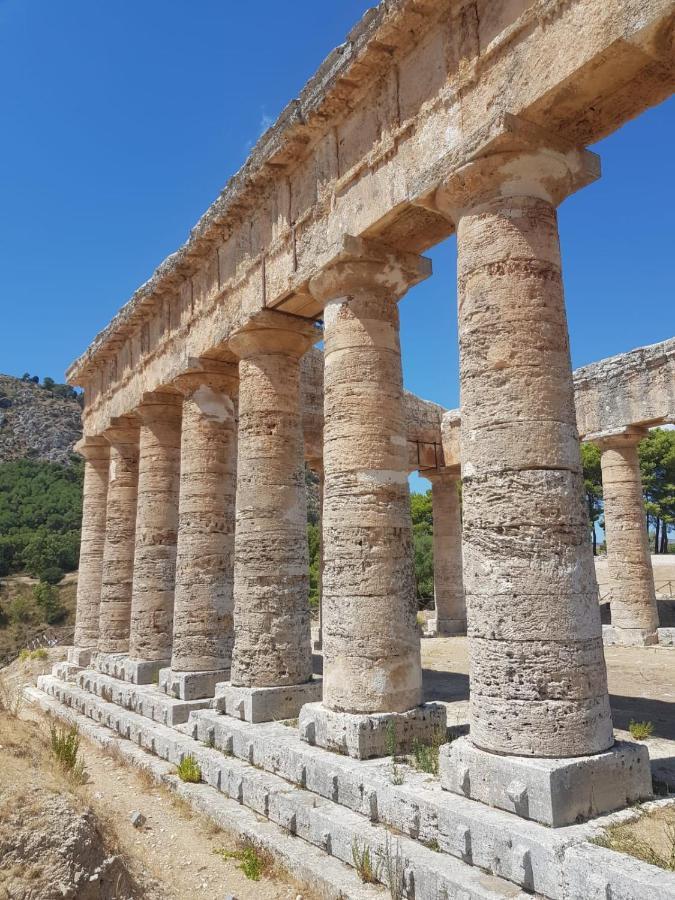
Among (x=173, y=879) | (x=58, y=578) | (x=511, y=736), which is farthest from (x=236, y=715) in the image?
(x=58, y=578)

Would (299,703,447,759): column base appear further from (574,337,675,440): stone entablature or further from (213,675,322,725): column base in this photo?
(574,337,675,440): stone entablature

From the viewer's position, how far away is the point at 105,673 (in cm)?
1560

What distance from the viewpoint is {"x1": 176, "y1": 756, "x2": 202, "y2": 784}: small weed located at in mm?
9031

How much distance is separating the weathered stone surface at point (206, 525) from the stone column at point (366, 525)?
4.39 metres

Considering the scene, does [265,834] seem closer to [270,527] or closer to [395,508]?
[395,508]

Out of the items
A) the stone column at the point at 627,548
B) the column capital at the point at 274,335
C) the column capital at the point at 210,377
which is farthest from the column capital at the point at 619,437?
the column capital at the point at 274,335

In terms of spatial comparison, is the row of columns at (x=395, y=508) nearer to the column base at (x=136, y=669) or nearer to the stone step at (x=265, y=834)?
the stone step at (x=265, y=834)

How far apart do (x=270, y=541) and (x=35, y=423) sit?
86365 millimetres

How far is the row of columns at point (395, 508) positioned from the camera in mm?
5988

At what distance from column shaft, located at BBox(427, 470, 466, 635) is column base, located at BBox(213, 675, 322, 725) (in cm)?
1389

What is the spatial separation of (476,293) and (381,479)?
2.66 m

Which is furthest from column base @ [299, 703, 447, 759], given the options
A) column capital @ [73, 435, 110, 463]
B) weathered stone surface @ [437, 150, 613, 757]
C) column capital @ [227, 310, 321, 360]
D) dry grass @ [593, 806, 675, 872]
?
column capital @ [73, 435, 110, 463]

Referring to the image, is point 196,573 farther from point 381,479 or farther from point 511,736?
point 511,736

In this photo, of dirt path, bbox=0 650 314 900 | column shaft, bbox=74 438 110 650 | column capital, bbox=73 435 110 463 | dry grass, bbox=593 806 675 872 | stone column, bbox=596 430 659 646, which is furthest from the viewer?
column capital, bbox=73 435 110 463
